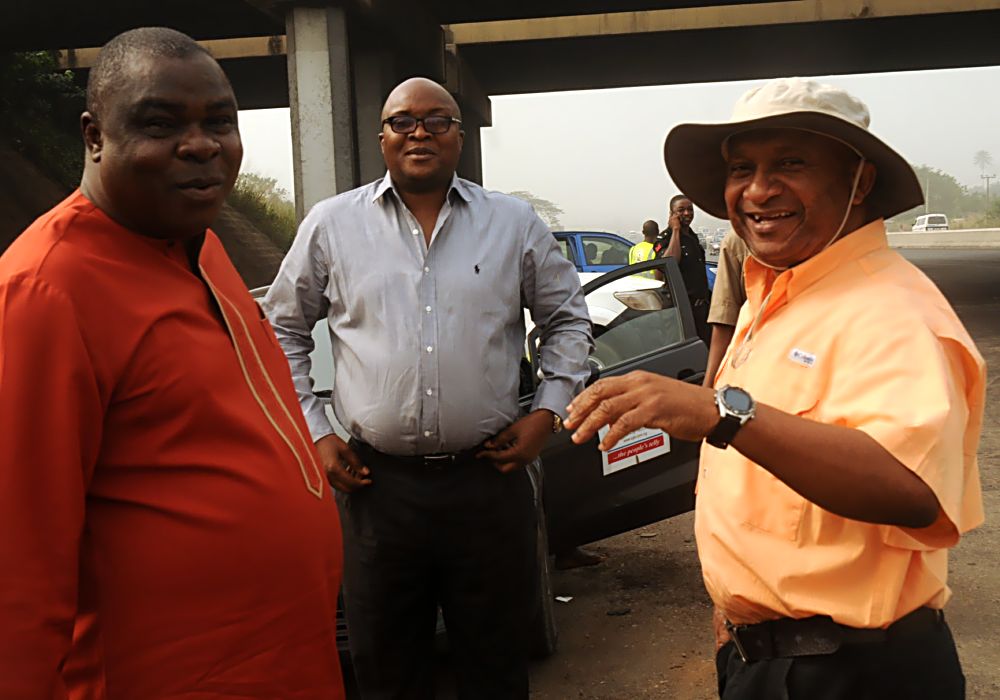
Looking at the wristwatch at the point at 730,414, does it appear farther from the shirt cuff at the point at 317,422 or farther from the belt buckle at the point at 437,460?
the shirt cuff at the point at 317,422

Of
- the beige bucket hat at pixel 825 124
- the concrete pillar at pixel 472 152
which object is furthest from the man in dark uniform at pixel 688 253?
the concrete pillar at pixel 472 152

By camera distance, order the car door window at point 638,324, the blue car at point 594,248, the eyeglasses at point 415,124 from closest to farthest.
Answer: the eyeglasses at point 415,124
the car door window at point 638,324
the blue car at point 594,248

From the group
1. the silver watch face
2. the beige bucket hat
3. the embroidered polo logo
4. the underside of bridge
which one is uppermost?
the underside of bridge

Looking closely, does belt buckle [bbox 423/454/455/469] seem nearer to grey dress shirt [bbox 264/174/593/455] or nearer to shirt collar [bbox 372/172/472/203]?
grey dress shirt [bbox 264/174/593/455]

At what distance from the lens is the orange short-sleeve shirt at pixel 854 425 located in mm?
1461

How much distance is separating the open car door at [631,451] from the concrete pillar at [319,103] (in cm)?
920

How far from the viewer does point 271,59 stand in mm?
21156

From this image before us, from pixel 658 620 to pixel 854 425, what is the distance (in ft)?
10.2

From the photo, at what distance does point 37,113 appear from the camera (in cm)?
2052

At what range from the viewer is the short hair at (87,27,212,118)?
1592 mm

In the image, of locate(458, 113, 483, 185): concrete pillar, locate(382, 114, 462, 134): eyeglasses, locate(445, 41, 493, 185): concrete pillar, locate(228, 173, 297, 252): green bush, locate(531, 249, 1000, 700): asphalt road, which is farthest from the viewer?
locate(228, 173, 297, 252): green bush

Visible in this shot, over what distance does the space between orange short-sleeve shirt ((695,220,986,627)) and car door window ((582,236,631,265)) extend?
13.4 m

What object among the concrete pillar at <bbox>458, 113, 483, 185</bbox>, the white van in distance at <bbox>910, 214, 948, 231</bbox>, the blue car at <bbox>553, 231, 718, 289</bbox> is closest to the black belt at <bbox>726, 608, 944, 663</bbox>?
the blue car at <bbox>553, 231, 718, 289</bbox>

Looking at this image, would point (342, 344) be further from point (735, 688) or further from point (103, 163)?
point (735, 688)
